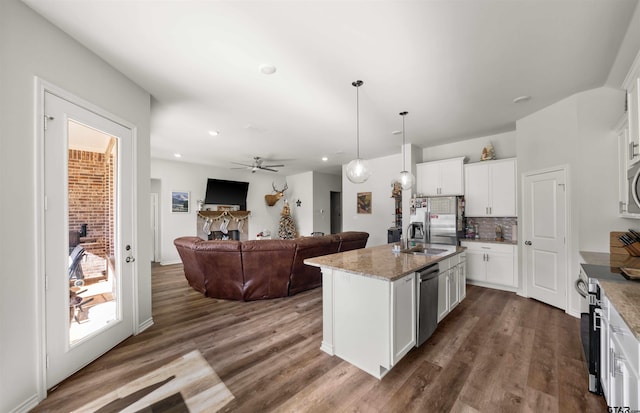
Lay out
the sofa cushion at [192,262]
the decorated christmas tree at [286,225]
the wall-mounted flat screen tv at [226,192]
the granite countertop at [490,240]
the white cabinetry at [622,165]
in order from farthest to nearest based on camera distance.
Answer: the decorated christmas tree at [286,225] → the wall-mounted flat screen tv at [226,192] → the granite countertop at [490,240] → the sofa cushion at [192,262] → the white cabinetry at [622,165]

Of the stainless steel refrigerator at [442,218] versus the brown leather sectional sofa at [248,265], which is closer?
the brown leather sectional sofa at [248,265]

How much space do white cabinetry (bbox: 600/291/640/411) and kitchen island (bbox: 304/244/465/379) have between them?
112cm

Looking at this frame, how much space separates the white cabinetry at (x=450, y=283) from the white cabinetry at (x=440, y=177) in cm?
187

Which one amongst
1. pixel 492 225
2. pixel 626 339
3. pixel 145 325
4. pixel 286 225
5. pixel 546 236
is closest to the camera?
pixel 626 339

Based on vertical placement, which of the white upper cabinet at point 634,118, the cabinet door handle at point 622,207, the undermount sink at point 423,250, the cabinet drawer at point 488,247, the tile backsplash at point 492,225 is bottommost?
the cabinet drawer at point 488,247

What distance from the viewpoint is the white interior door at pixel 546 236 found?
3.24 metres

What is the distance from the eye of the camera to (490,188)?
4328 millimetres

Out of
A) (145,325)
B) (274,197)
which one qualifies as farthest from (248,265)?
(274,197)

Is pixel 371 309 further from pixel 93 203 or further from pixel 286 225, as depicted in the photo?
pixel 286 225

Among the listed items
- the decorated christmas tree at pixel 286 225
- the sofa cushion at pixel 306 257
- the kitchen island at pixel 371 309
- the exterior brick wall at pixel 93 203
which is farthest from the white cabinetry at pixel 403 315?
the decorated christmas tree at pixel 286 225

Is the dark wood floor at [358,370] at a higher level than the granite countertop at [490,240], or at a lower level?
lower

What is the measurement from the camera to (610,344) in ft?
4.74

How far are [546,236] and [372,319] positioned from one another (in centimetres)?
315

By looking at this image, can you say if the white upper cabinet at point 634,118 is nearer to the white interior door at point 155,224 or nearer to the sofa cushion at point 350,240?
the sofa cushion at point 350,240
